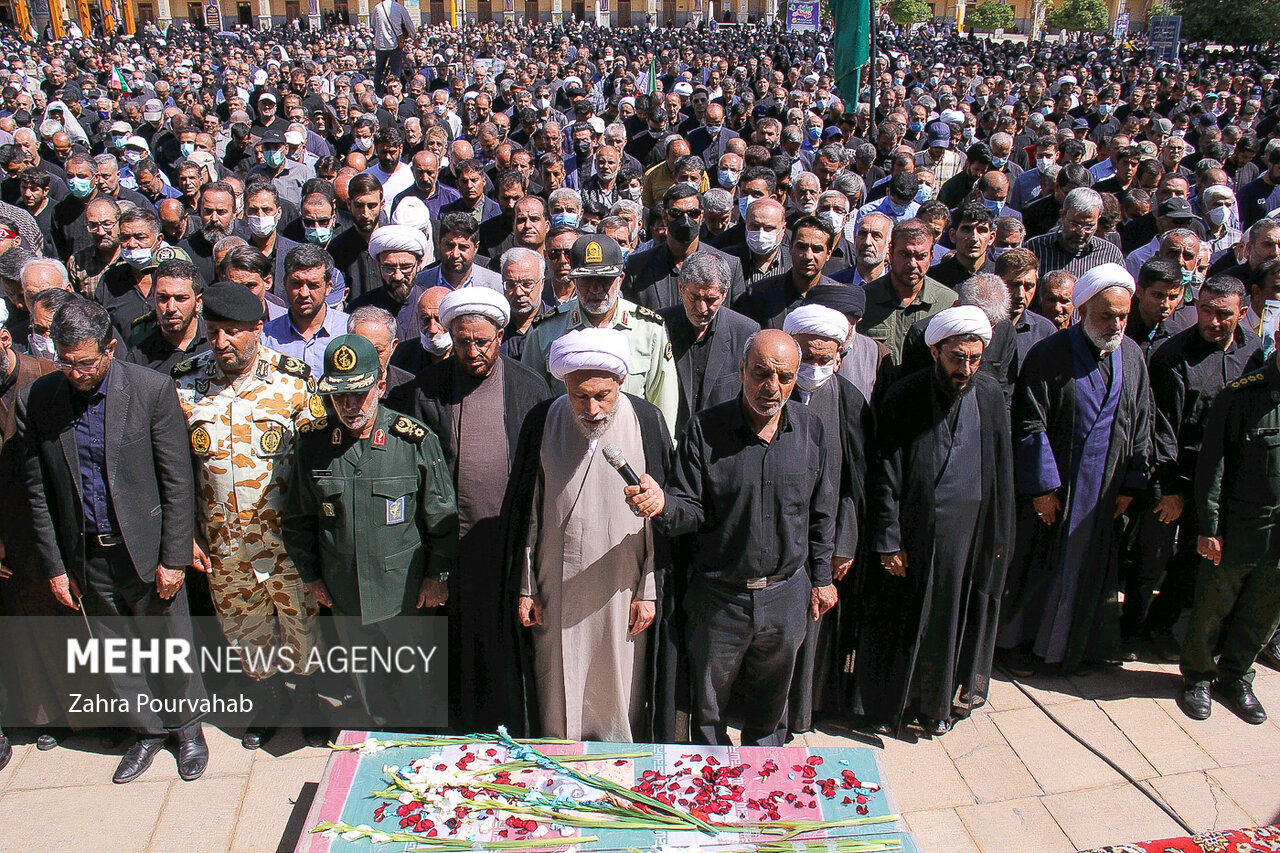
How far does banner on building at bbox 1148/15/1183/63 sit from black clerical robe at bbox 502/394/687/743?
2483 cm

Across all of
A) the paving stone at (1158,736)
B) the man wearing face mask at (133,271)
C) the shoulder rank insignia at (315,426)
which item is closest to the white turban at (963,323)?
the paving stone at (1158,736)

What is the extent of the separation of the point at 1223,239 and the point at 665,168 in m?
4.60

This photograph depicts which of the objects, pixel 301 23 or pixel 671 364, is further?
pixel 301 23

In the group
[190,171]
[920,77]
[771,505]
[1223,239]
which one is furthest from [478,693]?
[920,77]

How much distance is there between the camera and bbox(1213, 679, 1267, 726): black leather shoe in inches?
159

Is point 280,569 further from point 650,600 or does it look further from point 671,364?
point 671,364

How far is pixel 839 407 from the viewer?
360 cm

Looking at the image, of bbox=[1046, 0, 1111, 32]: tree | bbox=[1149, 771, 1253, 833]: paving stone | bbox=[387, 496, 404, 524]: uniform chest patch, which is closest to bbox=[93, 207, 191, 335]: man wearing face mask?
bbox=[387, 496, 404, 524]: uniform chest patch

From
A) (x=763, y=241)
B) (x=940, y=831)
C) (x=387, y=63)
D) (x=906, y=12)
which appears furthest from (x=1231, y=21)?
(x=940, y=831)

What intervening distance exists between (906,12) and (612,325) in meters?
46.4

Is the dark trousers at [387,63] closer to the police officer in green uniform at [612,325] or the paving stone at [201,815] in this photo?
the police officer in green uniform at [612,325]

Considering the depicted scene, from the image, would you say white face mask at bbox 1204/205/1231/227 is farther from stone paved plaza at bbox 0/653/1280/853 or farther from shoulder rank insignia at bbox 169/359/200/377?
shoulder rank insignia at bbox 169/359/200/377

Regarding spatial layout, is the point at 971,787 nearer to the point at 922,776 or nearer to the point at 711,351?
the point at 922,776

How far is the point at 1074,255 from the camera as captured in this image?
18.2 feet
